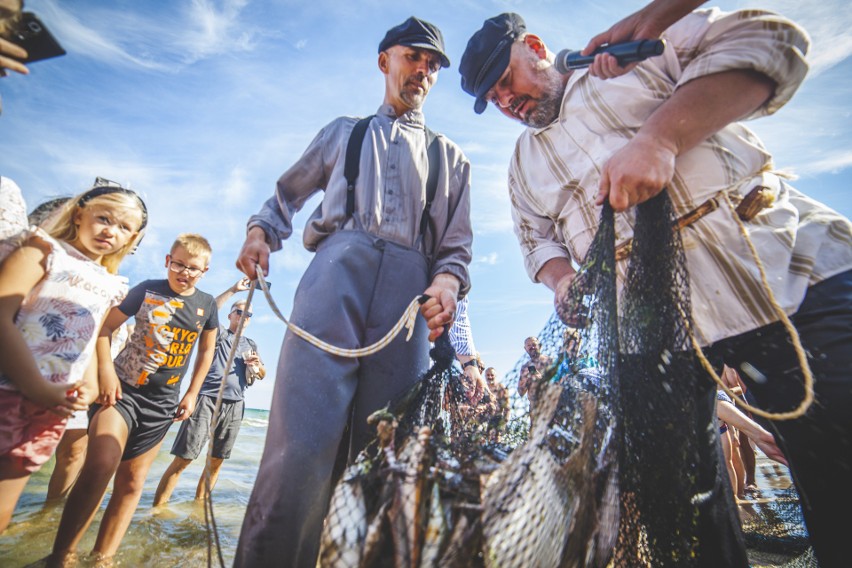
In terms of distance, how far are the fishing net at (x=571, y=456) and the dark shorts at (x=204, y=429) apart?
4370mm

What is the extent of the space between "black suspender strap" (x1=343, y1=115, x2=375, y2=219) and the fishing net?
1.11 m

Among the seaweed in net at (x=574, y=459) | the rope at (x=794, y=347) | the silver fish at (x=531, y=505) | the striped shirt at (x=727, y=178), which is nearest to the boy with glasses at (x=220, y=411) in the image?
the seaweed in net at (x=574, y=459)

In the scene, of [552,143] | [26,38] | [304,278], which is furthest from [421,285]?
[26,38]

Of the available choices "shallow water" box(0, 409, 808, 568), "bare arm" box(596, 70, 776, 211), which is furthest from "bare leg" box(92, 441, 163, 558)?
"bare arm" box(596, 70, 776, 211)

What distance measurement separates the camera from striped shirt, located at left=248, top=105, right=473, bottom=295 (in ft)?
7.21

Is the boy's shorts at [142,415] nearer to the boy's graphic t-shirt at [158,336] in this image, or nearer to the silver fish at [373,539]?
the boy's graphic t-shirt at [158,336]

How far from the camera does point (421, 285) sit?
221 centimetres

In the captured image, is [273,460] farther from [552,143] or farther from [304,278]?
[552,143]

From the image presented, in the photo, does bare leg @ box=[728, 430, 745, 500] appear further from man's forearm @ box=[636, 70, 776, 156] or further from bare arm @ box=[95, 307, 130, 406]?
bare arm @ box=[95, 307, 130, 406]

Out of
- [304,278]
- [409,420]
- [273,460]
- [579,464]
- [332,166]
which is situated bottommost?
[273,460]

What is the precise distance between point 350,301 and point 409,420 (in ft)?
2.22

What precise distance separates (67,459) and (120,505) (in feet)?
6.00

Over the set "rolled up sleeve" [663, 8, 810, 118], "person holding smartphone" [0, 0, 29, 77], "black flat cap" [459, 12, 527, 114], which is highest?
"black flat cap" [459, 12, 527, 114]

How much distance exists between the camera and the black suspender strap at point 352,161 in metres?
2.20
